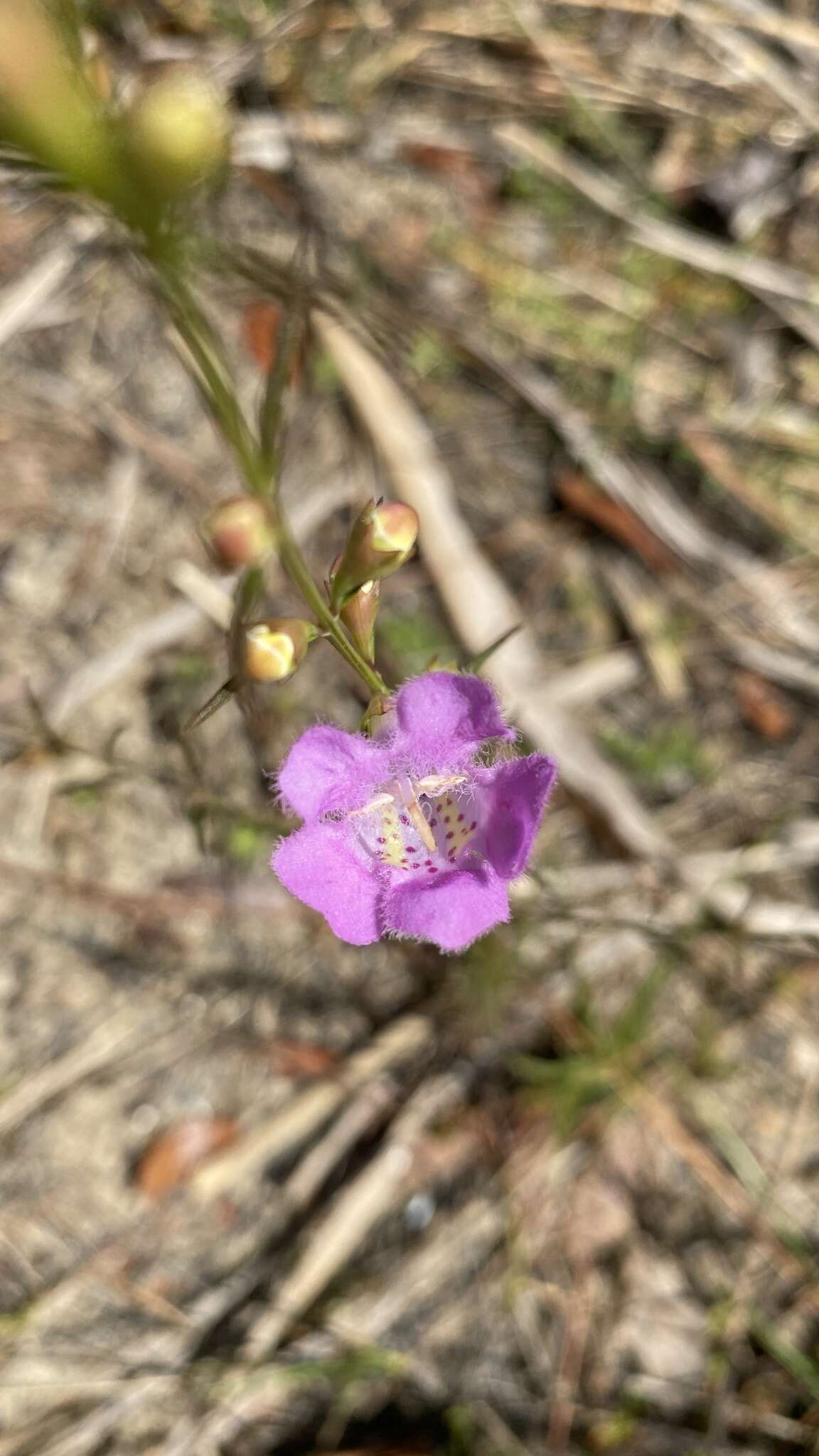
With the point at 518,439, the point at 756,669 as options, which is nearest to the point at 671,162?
the point at 518,439

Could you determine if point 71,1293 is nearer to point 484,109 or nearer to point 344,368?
point 344,368

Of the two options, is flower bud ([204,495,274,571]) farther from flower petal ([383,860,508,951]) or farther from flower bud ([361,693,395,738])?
Result: flower petal ([383,860,508,951])

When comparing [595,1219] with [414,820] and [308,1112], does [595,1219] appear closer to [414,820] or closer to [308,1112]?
[308,1112]

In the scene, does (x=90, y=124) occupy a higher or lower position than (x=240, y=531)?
higher

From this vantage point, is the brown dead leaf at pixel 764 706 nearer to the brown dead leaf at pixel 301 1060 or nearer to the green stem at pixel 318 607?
the brown dead leaf at pixel 301 1060

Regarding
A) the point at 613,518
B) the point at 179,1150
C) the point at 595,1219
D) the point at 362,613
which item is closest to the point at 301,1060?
the point at 179,1150

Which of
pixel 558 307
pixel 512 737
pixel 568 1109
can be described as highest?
pixel 512 737

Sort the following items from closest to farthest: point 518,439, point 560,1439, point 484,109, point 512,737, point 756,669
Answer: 1. point 512,737
2. point 560,1439
3. point 756,669
4. point 518,439
5. point 484,109
